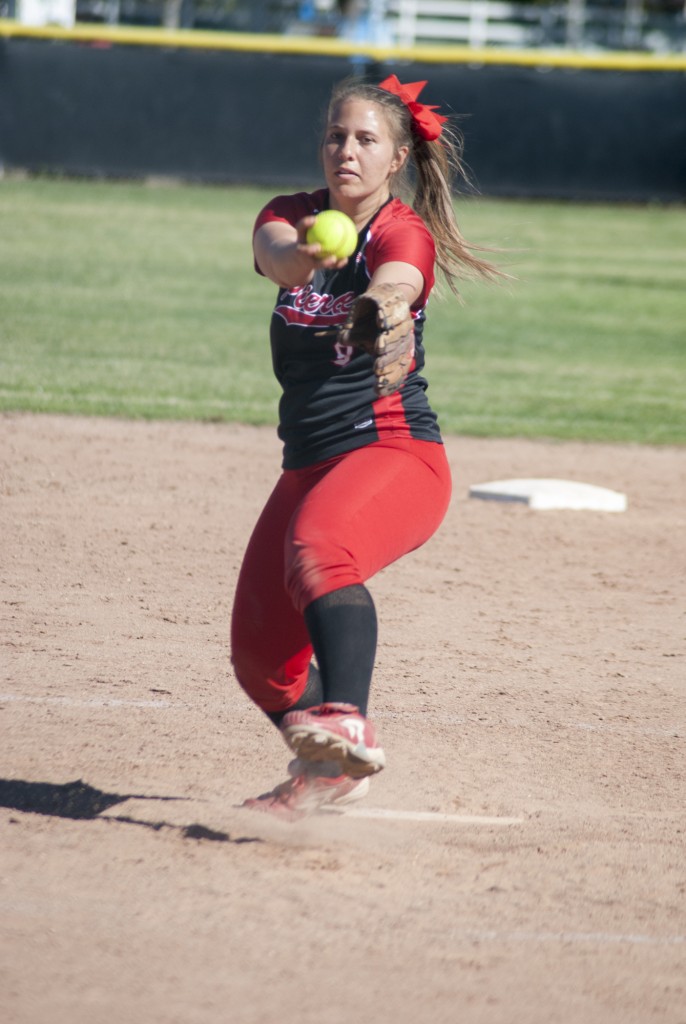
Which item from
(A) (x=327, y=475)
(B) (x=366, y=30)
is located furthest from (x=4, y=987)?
(B) (x=366, y=30)

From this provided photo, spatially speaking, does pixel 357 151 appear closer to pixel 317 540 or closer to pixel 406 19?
pixel 317 540

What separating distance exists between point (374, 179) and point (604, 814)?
1675mm

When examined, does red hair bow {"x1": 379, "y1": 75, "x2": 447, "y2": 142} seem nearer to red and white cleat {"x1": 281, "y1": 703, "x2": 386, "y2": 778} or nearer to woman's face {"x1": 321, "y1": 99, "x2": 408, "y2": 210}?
woman's face {"x1": 321, "y1": 99, "x2": 408, "y2": 210}

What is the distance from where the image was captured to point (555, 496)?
7.08m

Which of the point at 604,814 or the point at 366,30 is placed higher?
the point at 366,30

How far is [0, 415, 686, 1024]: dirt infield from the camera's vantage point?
8.27 ft

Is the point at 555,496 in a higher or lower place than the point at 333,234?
lower

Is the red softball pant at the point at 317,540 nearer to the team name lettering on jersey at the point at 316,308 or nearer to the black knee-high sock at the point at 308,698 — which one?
the black knee-high sock at the point at 308,698

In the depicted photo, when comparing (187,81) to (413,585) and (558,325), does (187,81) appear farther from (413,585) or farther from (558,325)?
(413,585)

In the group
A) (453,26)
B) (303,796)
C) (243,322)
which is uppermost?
(453,26)

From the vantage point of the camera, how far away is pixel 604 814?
349cm

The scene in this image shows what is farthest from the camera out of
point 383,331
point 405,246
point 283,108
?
point 283,108

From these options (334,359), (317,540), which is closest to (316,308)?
(334,359)

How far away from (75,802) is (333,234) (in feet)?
4.98
